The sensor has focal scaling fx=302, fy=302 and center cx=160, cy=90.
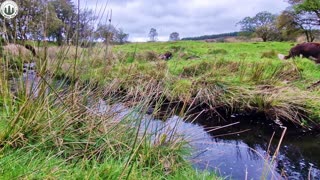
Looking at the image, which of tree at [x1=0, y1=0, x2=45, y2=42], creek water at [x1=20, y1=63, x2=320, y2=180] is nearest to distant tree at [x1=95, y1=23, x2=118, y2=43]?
tree at [x1=0, y1=0, x2=45, y2=42]

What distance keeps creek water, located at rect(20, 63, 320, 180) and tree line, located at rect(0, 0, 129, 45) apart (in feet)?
1.36

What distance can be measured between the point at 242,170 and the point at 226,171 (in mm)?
222

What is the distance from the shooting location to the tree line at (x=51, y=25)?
2.97 m

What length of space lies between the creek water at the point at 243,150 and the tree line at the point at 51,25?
415mm

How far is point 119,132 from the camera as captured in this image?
9.95ft

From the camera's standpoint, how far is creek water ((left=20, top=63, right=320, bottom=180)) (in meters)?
3.45

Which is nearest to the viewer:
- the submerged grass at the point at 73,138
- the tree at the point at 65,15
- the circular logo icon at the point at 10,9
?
the submerged grass at the point at 73,138

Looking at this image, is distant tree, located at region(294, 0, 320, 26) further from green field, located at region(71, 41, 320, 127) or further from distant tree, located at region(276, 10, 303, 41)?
green field, located at region(71, 41, 320, 127)

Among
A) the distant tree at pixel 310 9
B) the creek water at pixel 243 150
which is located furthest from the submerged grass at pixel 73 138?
the distant tree at pixel 310 9

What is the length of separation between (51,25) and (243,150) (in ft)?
10.3

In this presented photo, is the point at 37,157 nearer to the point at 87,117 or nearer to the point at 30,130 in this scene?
the point at 30,130

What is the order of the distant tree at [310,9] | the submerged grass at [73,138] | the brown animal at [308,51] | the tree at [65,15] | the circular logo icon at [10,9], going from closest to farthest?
1. the submerged grass at [73,138]
2. the circular logo icon at [10,9]
3. the tree at [65,15]
4. the brown animal at [308,51]
5. the distant tree at [310,9]

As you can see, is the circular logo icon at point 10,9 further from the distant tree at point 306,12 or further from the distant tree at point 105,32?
the distant tree at point 306,12

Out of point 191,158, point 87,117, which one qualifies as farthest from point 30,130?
point 191,158
